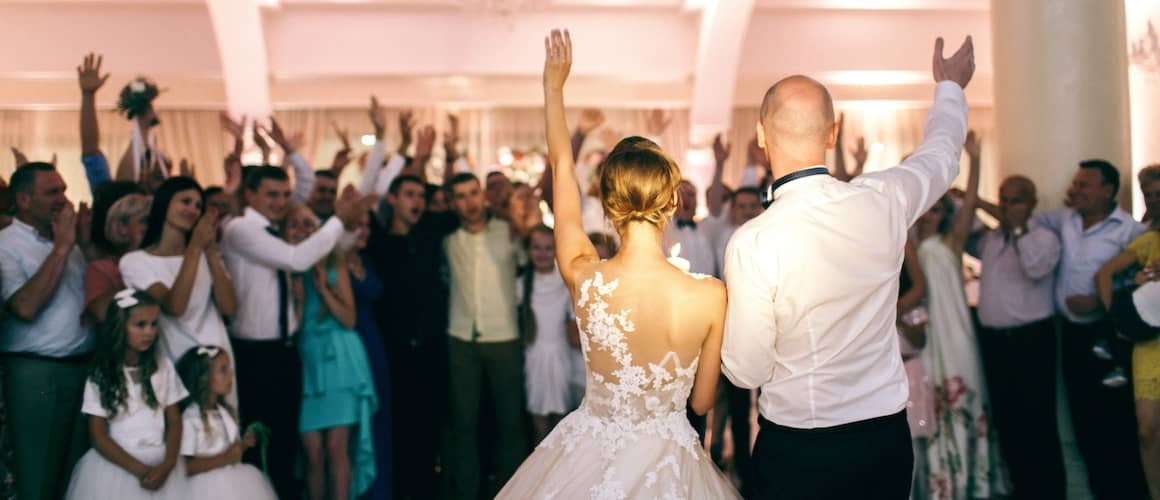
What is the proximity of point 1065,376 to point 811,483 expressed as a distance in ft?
10.5

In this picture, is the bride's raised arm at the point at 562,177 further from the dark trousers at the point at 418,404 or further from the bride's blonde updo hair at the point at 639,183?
the dark trousers at the point at 418,404

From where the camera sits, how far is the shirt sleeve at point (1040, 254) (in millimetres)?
5141

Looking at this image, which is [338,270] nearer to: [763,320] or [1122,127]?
[763,320]

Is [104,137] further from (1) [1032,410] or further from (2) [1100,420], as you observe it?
(2) [1100,420]

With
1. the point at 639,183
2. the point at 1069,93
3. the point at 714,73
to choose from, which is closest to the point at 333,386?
the point at 639,183

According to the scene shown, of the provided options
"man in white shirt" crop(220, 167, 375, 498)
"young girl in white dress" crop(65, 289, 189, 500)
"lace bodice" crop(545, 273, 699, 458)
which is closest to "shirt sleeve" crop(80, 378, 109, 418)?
"young girl in white dress" crop(65, 289, 189, 500)

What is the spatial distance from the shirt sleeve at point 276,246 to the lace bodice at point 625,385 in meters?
2.36

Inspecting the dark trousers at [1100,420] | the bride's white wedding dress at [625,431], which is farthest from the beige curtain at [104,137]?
the bride's white wedding dress at [625,431]

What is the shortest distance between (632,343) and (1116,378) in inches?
123

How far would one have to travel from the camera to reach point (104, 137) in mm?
13273

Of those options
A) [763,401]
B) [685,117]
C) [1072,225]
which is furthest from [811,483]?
[685,117]

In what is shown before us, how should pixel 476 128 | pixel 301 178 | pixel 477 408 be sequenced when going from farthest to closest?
pixel 476 128 → pixel 301 178 → pixel 477 408

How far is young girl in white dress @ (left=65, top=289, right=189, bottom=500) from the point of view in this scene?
3979mm

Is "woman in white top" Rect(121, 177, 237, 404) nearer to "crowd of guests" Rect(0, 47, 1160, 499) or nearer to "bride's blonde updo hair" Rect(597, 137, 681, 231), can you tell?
"crowd of guests" Rect(0, 47, 1160, 499)
